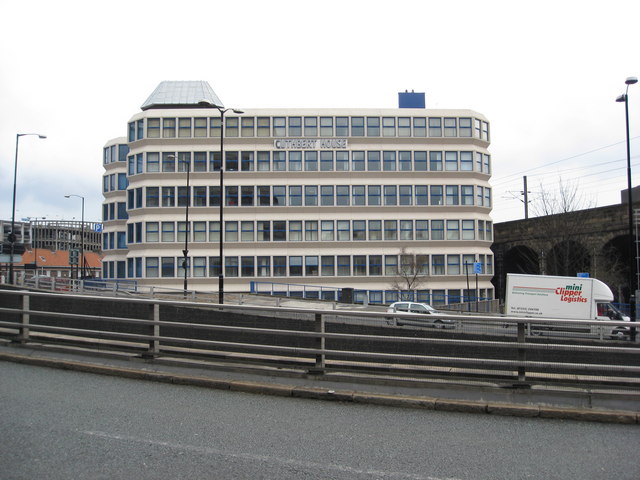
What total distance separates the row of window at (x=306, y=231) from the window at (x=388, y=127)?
815 cm

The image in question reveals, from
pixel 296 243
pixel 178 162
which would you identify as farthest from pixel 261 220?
pixel 178 162

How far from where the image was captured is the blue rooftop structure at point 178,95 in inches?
2266

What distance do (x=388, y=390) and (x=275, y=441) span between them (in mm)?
2387

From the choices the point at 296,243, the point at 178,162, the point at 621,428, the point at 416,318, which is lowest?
the point at 621,428

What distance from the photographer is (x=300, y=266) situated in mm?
49281

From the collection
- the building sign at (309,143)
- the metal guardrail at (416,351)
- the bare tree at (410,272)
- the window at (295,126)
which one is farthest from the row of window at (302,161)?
the metal guardrail at (416,351)

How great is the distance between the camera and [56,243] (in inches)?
5527

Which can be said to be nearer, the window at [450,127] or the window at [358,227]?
the window at [358,227]

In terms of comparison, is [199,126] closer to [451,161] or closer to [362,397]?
[451,161]

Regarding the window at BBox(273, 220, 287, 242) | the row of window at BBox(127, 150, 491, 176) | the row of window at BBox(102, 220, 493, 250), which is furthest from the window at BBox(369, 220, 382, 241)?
the window at BBox(273, 220, 287, 242)

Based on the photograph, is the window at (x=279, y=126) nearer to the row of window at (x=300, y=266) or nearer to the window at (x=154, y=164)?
the window at (x=154, y=164)

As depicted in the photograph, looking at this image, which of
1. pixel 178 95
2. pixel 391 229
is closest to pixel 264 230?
pixel 391 229

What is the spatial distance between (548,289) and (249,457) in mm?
27753

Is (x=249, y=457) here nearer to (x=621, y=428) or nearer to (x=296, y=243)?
(x=621, y=428)
